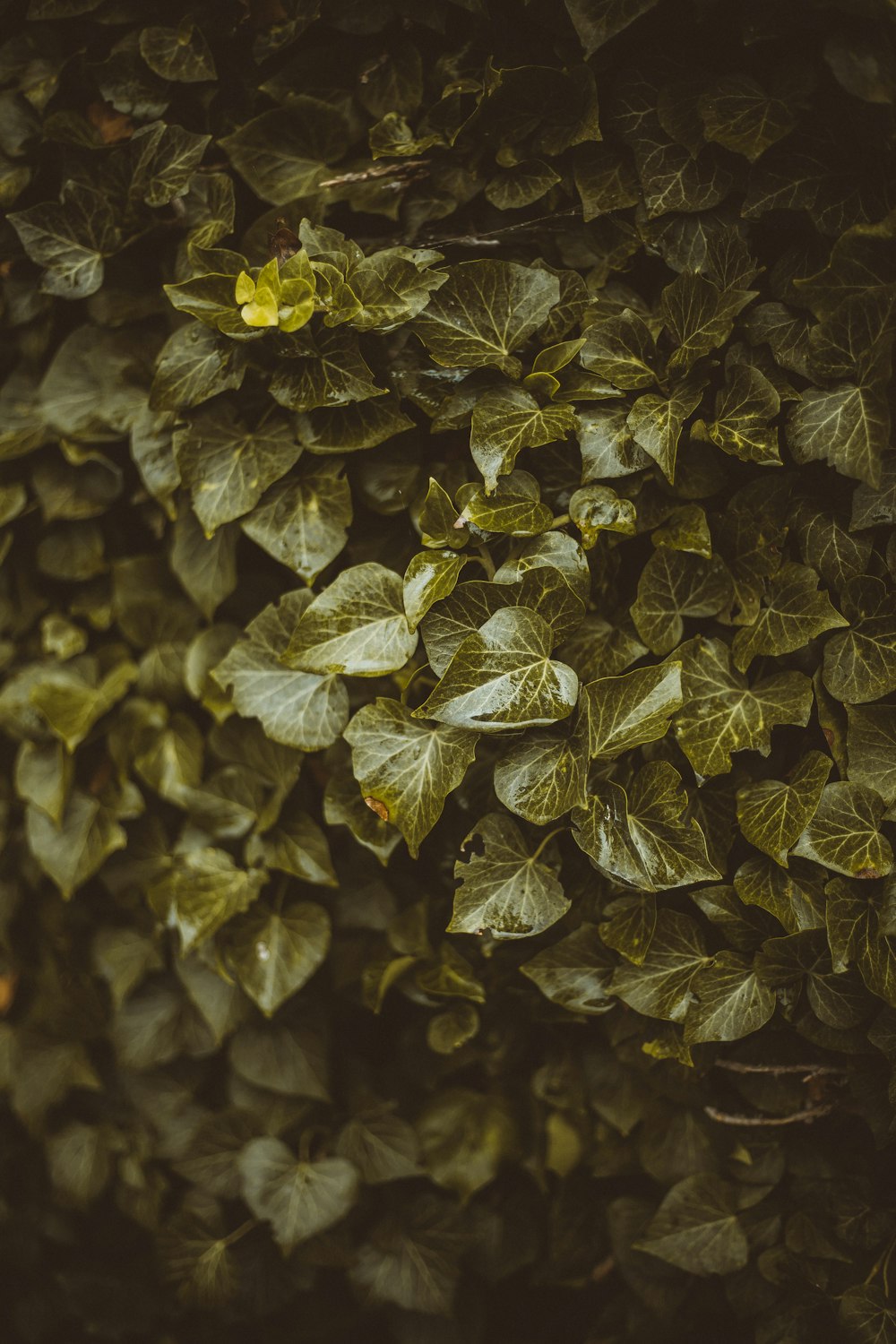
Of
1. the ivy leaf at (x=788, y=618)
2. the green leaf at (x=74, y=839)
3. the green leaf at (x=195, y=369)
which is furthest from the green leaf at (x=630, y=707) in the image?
the green leaf at (x=74, y=839)

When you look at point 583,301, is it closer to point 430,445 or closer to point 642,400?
point 642,400

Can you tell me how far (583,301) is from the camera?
949 millimetres

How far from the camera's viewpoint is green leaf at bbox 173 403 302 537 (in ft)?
3.37

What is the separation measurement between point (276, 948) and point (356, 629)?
519 mm

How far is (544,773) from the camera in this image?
91 centimetres

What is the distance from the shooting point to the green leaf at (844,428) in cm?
84

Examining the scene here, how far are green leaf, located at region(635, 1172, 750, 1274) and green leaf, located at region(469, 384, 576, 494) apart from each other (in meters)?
0.99

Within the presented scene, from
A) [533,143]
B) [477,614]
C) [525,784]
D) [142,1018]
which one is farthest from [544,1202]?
[533,143]

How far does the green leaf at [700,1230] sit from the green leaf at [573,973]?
12.5 inches

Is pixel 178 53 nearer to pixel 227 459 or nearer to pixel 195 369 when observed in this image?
pixel 195 369

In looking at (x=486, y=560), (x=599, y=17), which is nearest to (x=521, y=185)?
(x=599, y=17)

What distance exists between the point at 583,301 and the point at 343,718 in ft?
1.89

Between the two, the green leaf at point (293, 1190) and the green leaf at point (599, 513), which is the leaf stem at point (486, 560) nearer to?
the green leaf at point (599, 513)

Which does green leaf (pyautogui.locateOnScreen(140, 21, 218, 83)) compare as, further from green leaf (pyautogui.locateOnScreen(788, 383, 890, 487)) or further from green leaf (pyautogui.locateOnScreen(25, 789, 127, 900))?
green leaf (pyautogui.locateOnScreen(25, 789, 127, 900))
